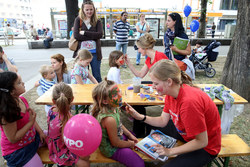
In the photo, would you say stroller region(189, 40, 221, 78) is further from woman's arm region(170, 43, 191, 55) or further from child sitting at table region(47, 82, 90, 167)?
child sitting at table region(47, 82, 90, 167)

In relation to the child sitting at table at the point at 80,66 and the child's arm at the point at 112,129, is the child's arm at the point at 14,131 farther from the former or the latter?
the child sitting at table at the point at 80,66

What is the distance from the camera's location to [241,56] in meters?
3.94

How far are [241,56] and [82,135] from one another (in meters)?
4.05

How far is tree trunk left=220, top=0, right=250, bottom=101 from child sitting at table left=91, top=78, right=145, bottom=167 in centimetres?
347

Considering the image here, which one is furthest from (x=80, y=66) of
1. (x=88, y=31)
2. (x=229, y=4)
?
(x=229, y=4)

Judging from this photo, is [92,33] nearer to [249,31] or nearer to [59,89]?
[59,89]

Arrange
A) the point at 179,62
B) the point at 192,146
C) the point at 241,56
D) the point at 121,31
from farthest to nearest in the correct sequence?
1. the point at 121,31
2. the point at 241,56
3. the point at 179,62
4. the point at 192,146

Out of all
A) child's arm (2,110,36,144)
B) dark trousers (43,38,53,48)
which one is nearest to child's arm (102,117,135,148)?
child's arm (2,110,36,144)

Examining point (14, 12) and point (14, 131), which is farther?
point (14, 12)

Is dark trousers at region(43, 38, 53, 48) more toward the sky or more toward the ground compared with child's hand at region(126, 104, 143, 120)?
more toward the sky

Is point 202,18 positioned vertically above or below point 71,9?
below

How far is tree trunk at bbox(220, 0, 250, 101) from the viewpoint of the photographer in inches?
150

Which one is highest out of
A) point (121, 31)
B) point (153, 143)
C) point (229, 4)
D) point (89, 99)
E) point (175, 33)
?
point (229, 4)

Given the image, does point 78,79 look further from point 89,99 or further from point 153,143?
point 153,143
